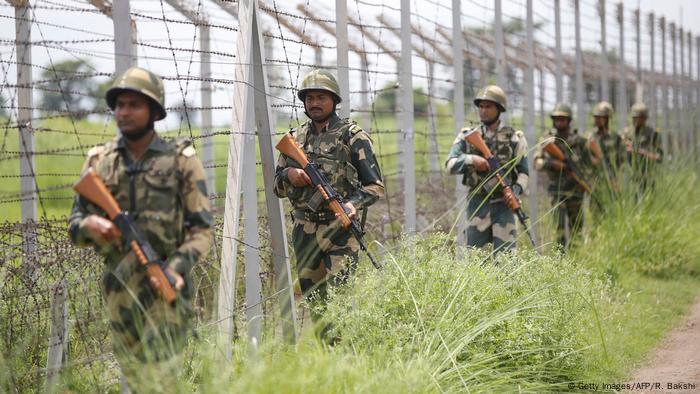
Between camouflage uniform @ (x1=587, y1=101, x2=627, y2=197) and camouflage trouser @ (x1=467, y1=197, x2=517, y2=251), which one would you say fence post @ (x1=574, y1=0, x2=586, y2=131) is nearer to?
camouflage uniform @ (x1=587, y1=101, x2=627, y2=197)

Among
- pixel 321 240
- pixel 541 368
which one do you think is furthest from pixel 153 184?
pixel 541 368

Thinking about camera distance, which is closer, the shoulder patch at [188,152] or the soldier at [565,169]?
the shoulder patch at [188,152]

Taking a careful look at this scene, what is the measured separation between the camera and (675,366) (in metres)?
6.05

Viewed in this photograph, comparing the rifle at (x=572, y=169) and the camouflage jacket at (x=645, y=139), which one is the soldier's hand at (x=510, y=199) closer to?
the rifle at (x=572, y=169)

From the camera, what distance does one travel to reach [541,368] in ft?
16.6

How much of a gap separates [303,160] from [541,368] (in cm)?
158

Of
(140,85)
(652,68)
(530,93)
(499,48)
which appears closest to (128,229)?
(140,85)

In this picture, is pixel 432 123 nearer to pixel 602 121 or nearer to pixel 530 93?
pixel 530 93

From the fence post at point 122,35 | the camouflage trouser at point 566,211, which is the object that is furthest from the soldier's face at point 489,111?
the fence post at point 122,35

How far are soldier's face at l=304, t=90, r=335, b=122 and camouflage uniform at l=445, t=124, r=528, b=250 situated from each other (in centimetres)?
197

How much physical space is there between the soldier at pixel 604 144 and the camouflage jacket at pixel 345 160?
4.46m

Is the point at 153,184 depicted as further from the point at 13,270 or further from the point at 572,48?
the point at 572,48

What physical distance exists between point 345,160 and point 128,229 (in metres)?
2.02

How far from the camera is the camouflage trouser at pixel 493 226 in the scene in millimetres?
7336
